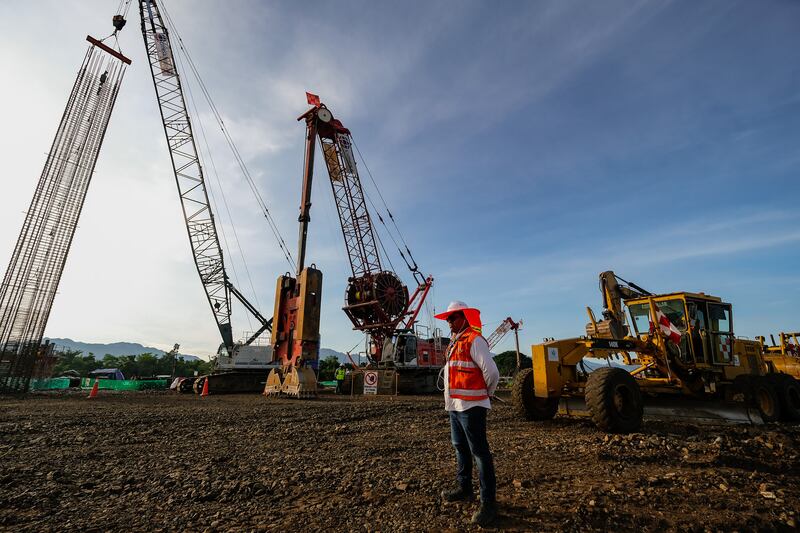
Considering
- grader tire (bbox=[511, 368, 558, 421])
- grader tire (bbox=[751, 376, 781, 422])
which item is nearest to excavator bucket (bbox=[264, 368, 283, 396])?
grader tire (bbox=[511, 368, 558, 421])

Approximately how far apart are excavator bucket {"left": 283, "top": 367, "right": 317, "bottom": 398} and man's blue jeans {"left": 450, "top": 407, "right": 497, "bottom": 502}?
13080mm

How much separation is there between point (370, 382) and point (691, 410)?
15268 millimetres

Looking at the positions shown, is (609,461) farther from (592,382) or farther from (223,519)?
(223,519)

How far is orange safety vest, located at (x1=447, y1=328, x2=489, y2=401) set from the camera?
332 cm

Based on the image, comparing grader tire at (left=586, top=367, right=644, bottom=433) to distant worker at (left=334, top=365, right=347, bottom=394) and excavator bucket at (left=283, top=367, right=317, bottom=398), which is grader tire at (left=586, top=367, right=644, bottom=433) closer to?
excavator bucket at (left=283, top=367, right=317, bottom=398)

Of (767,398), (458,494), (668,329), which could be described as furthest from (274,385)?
(767,398)

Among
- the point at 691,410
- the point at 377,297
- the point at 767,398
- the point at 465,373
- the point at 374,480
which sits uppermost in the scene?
the point at 377,297

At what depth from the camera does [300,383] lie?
15453 millimetres

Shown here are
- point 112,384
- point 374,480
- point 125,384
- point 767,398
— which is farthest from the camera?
point 112,384

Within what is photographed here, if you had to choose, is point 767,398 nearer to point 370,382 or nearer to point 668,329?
point 668,329

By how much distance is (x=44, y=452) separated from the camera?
527 centimetres

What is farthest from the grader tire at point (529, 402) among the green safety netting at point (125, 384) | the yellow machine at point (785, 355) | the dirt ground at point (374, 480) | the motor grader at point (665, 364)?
the green safety netting at point (125, 384)

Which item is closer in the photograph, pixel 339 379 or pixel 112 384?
pixel 339 379

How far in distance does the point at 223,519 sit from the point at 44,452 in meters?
4.08
